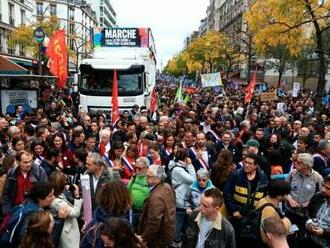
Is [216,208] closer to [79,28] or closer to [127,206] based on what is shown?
[127,206]

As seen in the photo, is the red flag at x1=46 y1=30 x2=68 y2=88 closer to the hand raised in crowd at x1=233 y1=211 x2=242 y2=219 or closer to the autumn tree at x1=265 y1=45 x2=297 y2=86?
the hand raised in crowd at x1=233 y1=211 x2=242 y2=219

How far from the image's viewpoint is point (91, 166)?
218 inches

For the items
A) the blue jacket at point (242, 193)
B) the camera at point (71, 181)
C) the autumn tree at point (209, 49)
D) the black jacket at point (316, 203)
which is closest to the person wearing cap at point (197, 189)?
the blue jacket at point (242, 193)

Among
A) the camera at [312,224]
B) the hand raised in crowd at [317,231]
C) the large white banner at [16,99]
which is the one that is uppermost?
the large white banner at [16,99]

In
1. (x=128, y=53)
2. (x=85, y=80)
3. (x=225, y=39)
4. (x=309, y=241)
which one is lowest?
(x=309, y=241)

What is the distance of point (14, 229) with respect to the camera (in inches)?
151

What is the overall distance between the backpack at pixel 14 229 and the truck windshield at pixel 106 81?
43.8 ft

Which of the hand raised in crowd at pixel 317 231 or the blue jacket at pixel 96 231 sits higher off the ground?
the blue jacket at pixel 96 231

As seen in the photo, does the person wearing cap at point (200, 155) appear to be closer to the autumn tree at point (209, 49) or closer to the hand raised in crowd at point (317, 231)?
the hand raised in crowd at point (317, 231)

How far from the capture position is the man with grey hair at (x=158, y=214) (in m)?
4.60

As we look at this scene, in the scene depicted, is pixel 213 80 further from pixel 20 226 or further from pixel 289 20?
pixel 20 226

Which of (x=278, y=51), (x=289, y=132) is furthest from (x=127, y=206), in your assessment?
(x=278, y=51)

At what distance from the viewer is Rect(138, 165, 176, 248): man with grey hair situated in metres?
4.60

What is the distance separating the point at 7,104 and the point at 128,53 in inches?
230
